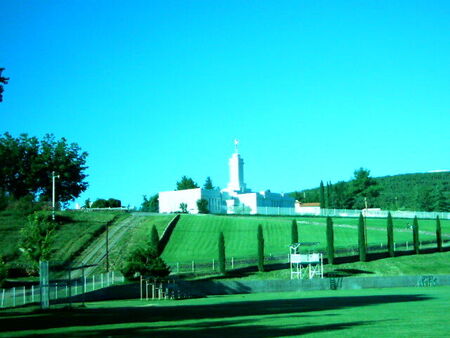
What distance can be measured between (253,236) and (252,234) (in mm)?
1447

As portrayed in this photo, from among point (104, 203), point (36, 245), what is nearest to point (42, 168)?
point (104, 203)

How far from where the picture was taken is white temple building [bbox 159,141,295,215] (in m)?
129

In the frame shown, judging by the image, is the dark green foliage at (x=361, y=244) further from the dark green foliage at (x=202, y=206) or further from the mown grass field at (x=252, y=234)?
the dark green foliage at (x=202, y=206)

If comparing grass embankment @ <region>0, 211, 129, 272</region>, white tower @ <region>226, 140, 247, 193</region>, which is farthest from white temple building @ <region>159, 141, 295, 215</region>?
grass embankment @ <region>0, 211, 129, 272</region>

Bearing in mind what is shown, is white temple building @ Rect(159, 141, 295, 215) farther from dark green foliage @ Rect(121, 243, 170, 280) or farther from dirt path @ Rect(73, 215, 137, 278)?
dark green foliage @ Rect(121, 243, 170, 280)

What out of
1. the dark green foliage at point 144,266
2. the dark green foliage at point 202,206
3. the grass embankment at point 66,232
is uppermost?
the dark green foliage at point 202,206

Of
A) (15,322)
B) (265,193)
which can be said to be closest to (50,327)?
(15,322)

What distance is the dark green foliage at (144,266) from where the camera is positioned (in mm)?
55188

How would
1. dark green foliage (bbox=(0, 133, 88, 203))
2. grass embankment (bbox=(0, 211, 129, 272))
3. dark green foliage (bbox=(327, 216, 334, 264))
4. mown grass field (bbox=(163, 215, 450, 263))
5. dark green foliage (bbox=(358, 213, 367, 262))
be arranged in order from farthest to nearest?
dark green foliage (bbox=(0, 133, 88, 203)) < mown grass field (bbox=(163, 215, 450, 263)) < grass embankment (bbox=(0, 211, 129, 272)) < dark green foliage (bbox=(358, 213, 367, 262)) < dark green foliage (bbox=(327, 216, 334, 264))

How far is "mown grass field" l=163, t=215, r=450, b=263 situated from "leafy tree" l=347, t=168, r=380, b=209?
4537cm

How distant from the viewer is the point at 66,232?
298 ft

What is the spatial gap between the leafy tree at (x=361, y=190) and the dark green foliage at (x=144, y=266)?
4471 inches

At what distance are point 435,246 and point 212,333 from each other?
244 feet

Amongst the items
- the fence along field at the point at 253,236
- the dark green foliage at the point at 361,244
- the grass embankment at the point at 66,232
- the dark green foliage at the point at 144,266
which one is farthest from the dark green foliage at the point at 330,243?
the grass embankment at the point at 66,232
